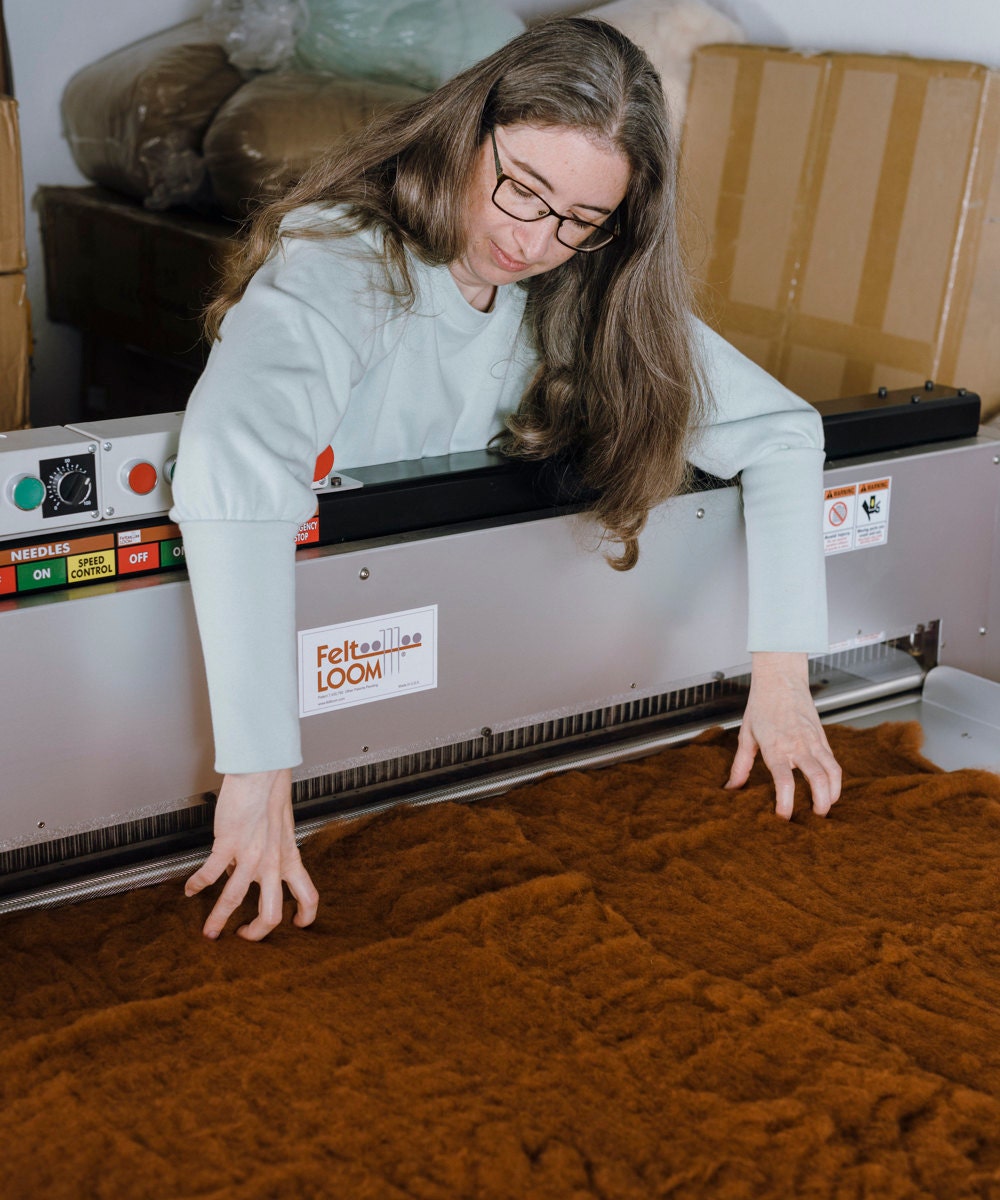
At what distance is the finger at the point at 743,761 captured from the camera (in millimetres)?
1380

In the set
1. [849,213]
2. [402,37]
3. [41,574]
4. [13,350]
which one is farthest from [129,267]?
[41,574]

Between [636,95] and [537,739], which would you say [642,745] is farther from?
[636,95]

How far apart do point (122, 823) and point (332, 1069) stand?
14.6 inches

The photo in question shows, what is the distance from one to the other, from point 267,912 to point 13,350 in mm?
1200

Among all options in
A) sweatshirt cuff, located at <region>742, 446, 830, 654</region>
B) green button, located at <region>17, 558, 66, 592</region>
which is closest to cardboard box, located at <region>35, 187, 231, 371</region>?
sweatshirt cuff, located at <region>742, 446, 830, 654</region>

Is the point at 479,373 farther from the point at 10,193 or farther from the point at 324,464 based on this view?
the point at 10,193

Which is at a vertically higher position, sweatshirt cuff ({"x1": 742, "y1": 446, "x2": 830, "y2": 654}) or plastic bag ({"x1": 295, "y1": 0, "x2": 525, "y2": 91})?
plastic bag ({"x1": 295, "y1": 0, "x2": 525, "y2": 91})

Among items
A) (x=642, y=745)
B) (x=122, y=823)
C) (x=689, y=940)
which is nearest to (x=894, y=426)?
(x=642, y=745)

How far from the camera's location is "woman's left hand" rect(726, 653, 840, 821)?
4.39ft

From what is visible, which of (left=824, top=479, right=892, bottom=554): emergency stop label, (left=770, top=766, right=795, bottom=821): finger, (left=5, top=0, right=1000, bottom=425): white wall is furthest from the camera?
(left=5, top=0, right=1000, bottom=425): white wall

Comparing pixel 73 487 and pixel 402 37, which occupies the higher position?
pixel 402 37

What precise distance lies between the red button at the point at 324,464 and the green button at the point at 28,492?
0.78 ft

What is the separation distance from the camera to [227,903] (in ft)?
3.45

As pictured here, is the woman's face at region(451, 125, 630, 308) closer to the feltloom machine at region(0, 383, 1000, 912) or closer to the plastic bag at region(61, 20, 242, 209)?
the feltloom machine at region(0, 383, 1000, 912)
